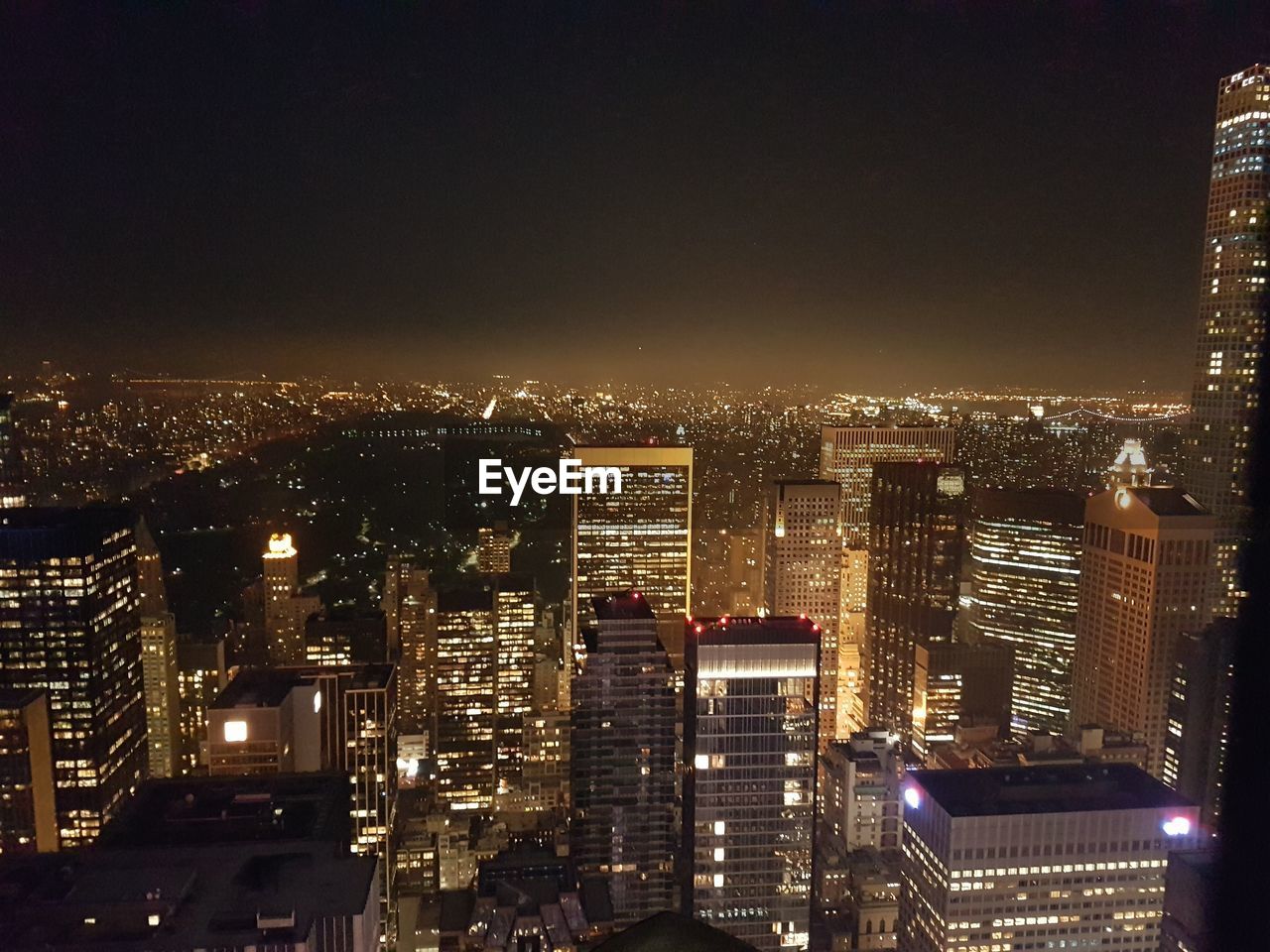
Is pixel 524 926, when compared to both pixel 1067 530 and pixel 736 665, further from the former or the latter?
pixel 1067 530

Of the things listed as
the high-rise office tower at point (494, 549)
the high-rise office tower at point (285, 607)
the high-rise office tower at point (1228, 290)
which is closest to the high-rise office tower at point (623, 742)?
the high-rise office tower at point (494, 549)

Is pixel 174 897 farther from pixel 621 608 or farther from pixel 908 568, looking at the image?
pixel 908 568

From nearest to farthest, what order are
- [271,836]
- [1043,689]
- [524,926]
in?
[271,836] < [524,926] < [1043,689]

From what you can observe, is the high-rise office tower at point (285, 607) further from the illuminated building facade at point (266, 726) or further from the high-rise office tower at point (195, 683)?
the illuminated building facade at point (266, 726)

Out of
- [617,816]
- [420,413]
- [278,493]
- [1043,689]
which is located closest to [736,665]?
[617,816]

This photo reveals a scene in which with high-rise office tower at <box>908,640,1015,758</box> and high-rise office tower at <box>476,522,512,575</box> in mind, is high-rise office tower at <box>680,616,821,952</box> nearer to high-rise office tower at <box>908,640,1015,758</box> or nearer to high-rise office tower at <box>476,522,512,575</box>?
high-rise office tower at <box>476,522,512,575</box>

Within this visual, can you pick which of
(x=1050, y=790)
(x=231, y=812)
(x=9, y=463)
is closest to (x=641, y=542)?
(x=1050, y=790)
